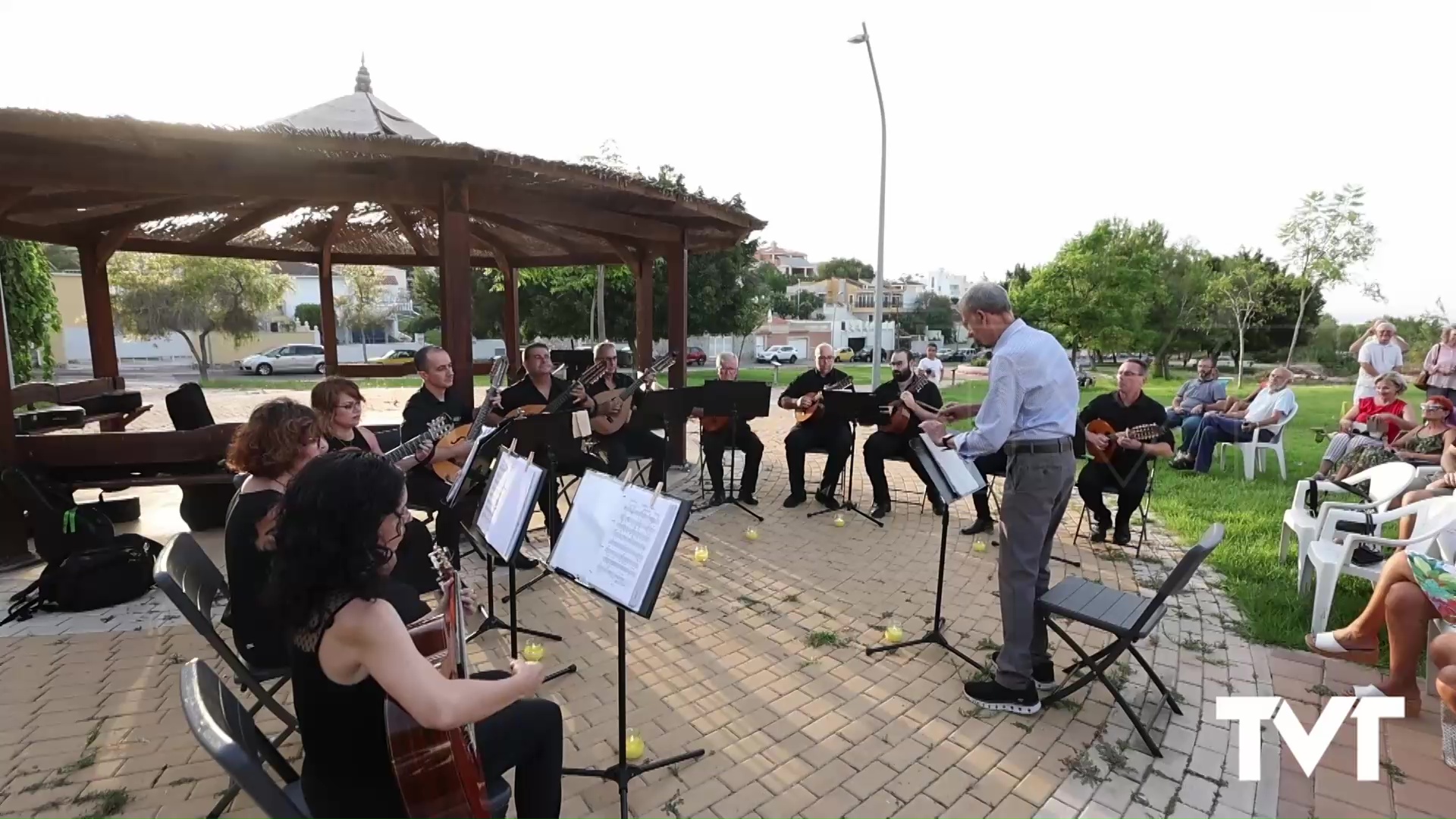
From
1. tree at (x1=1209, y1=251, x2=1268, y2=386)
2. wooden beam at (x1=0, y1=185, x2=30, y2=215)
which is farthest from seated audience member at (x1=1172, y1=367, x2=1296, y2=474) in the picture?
tree at (x1=1209, y1=251, x2=1268, y2=386)

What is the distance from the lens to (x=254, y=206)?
312 inches

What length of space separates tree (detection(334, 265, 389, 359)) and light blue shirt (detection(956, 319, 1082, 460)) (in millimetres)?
35887

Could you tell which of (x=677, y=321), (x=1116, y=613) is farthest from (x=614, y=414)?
(x=1116, y=613)

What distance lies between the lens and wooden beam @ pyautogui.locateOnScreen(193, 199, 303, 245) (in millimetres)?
7809

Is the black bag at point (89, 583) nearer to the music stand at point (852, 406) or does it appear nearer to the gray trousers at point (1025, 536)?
the music stand at point (852, 406)

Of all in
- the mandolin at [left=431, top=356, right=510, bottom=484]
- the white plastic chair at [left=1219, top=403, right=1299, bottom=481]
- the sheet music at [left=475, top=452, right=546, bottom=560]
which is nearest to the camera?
the sheet music at [left=475, top=452, right=546, bottom=560]

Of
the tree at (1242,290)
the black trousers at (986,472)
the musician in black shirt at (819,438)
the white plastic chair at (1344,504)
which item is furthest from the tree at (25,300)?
the tree at (1242,290)

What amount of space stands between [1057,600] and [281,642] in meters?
3.52

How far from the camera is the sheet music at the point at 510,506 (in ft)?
10.4

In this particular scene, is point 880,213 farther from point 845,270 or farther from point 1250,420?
point 845,270

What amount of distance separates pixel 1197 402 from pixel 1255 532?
468cm

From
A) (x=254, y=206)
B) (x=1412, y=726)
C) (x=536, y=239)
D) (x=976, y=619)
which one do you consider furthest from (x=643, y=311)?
(x=1412, y=726)

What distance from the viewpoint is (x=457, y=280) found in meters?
5.53

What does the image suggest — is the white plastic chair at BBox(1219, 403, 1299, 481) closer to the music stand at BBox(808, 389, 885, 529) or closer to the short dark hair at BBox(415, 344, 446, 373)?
the music stand at BBox(808, 389, 885, 529)
